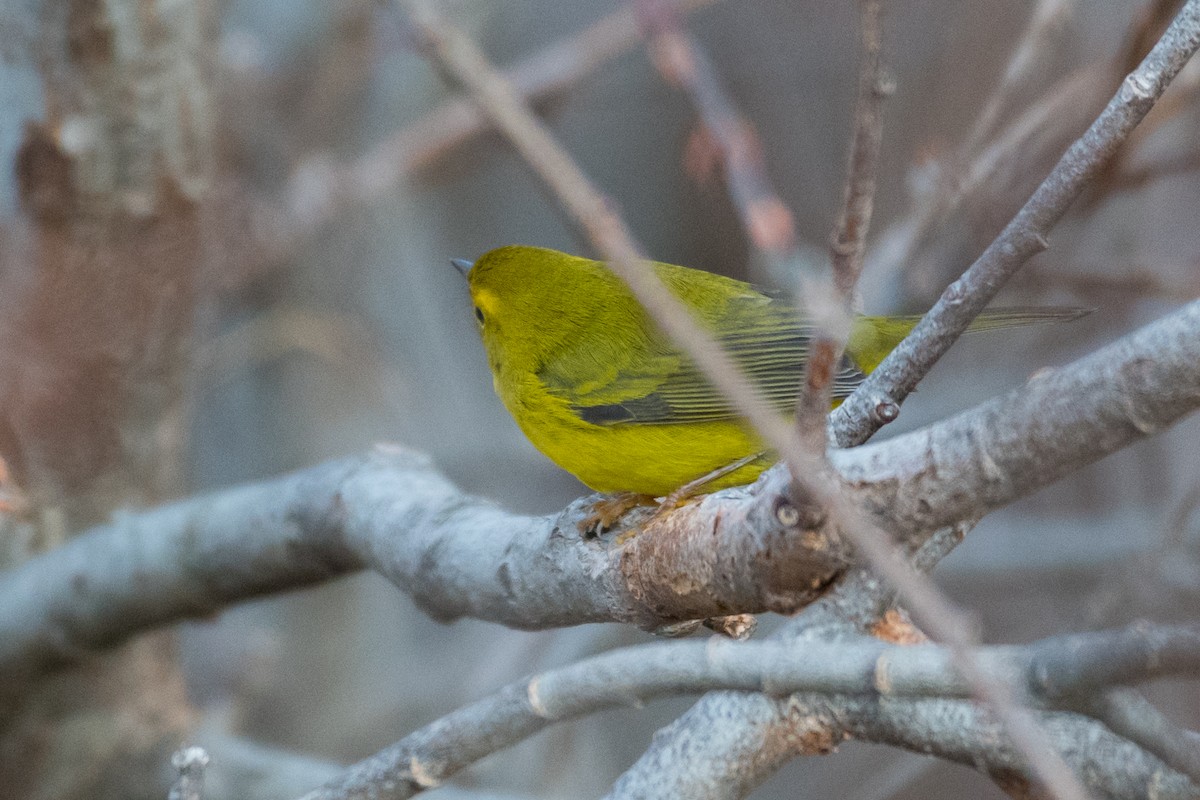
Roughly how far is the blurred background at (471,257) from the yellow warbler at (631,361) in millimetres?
815

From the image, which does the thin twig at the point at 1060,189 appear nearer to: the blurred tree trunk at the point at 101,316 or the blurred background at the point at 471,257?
the blurred background at the point at 471,257

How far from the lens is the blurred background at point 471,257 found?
11.7 feet

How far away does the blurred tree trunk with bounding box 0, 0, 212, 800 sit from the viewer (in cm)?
339

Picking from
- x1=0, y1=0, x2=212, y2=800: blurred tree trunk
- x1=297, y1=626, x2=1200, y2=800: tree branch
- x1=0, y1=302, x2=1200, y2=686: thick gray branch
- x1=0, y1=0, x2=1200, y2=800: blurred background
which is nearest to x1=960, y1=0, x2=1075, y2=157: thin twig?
x1=0, y1=0, x2=1200, y2=800: blurred background

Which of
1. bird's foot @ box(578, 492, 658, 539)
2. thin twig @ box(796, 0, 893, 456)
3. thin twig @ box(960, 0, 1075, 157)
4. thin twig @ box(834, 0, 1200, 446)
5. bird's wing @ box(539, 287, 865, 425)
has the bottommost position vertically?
thin twig @ box(796, 0, 893, 456)

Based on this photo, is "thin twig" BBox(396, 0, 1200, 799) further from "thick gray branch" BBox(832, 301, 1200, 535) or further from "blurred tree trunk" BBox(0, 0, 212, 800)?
"blurred tree trunk" BBox(0, 0, 212, 800)

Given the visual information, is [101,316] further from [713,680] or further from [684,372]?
[713,680]

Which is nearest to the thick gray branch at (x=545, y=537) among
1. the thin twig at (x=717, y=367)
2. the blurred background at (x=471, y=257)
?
the thin twig at (x=717, y=367)

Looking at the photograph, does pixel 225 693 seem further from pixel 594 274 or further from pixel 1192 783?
pixel 1192 783

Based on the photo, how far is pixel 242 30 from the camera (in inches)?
253

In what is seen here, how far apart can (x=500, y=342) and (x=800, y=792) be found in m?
3.26

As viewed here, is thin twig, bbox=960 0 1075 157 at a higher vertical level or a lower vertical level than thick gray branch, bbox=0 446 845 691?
higher

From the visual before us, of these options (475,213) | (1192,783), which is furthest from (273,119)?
(1192,783)

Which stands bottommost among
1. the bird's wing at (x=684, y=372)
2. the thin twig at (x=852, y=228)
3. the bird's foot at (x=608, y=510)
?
the thin twig at (x=852, y=228)
